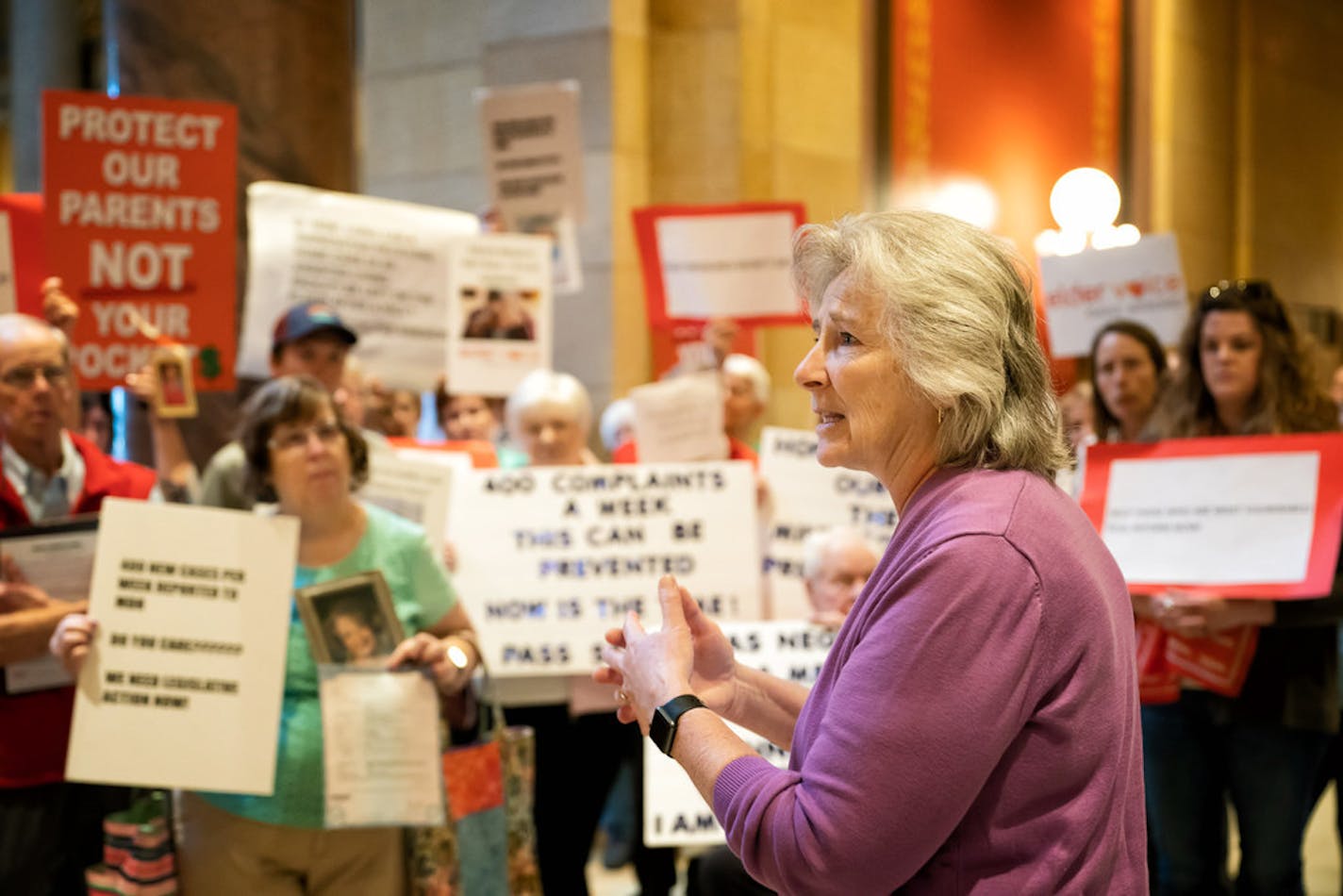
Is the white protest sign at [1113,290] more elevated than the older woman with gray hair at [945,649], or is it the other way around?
the white protest sign at [1113,290]

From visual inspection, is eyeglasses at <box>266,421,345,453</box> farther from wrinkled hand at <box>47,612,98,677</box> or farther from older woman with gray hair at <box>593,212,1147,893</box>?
older woman with gray hair at <box>593,212,1147,893</box>

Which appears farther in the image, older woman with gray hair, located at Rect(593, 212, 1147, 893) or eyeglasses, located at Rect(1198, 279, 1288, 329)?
eyeglasses, located at Rect(1198, 279, 1288, 329)

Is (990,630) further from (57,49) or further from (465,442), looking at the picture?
(57,49)

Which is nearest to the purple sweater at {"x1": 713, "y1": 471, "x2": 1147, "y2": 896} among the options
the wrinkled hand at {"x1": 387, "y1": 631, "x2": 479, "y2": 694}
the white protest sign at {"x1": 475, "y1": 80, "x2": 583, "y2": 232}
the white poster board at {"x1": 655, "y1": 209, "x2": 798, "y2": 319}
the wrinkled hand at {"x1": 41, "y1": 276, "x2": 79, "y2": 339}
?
the wrinkled hand at {"x1": 387, "y1": 631, "x2": 479, "y2": 694}

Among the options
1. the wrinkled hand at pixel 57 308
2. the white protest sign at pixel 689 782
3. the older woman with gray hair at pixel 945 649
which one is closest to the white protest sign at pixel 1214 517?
the white protest sign at pixel 689 782

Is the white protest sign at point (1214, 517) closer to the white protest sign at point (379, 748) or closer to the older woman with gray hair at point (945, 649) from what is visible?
the white protest sign at point (379, 748)

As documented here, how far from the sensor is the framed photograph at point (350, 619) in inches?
133

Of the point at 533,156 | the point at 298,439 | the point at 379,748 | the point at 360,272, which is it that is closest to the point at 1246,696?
the point at 379,748

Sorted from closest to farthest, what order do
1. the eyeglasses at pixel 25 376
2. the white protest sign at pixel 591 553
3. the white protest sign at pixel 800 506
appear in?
the eyeglasses at pixel 25 376
the white protest sign at pixel 591 553
the white protest sign at pixel 800 506

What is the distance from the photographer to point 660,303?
222 inches

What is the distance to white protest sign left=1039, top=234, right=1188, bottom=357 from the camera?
229 inches

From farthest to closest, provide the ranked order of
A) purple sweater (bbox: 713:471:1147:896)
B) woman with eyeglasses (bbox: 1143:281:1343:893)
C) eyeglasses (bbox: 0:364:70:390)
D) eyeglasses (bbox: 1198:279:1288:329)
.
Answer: eyeglasses (bbox: 1198:279:1288:329)
woman with eyeglasses (bbox: 1143:281:1343:893)
eyeglasses (bbox: 0:364:70:390)
purple sweater (bbox: 713:471:1147:896)

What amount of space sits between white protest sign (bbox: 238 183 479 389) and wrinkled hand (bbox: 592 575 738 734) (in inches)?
130

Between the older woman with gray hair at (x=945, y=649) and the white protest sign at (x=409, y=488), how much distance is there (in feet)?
8.09
